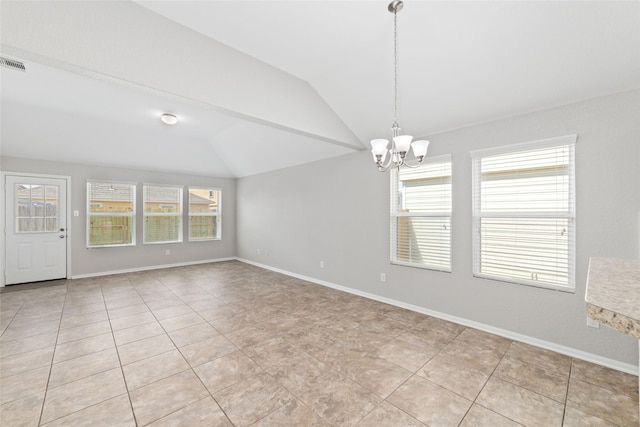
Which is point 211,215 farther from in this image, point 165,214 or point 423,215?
point 423,215

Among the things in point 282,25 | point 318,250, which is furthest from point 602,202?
point 318,250

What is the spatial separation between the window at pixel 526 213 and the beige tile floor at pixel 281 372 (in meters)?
0.80

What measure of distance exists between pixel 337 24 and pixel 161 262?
260 inches

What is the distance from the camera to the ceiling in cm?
203

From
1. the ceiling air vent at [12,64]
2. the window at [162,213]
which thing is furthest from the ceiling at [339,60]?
the window at [162,213]

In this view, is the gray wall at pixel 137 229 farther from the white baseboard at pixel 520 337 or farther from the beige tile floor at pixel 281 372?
the white baseboard at pixel 520 337

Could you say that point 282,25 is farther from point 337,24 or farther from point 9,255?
point 9,255

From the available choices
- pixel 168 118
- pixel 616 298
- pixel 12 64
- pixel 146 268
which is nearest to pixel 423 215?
pixel 616 298

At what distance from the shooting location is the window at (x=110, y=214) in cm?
583

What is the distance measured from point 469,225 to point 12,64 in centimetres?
554

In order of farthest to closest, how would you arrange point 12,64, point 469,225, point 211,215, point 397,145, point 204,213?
point 211,215 → point 204,213 → point 469,225 → point 12,64 → point 397,145

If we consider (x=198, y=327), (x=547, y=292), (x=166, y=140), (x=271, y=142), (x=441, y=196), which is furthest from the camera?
(x=166, y=140)

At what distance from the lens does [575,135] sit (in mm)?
2605

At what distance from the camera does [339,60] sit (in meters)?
3.00
